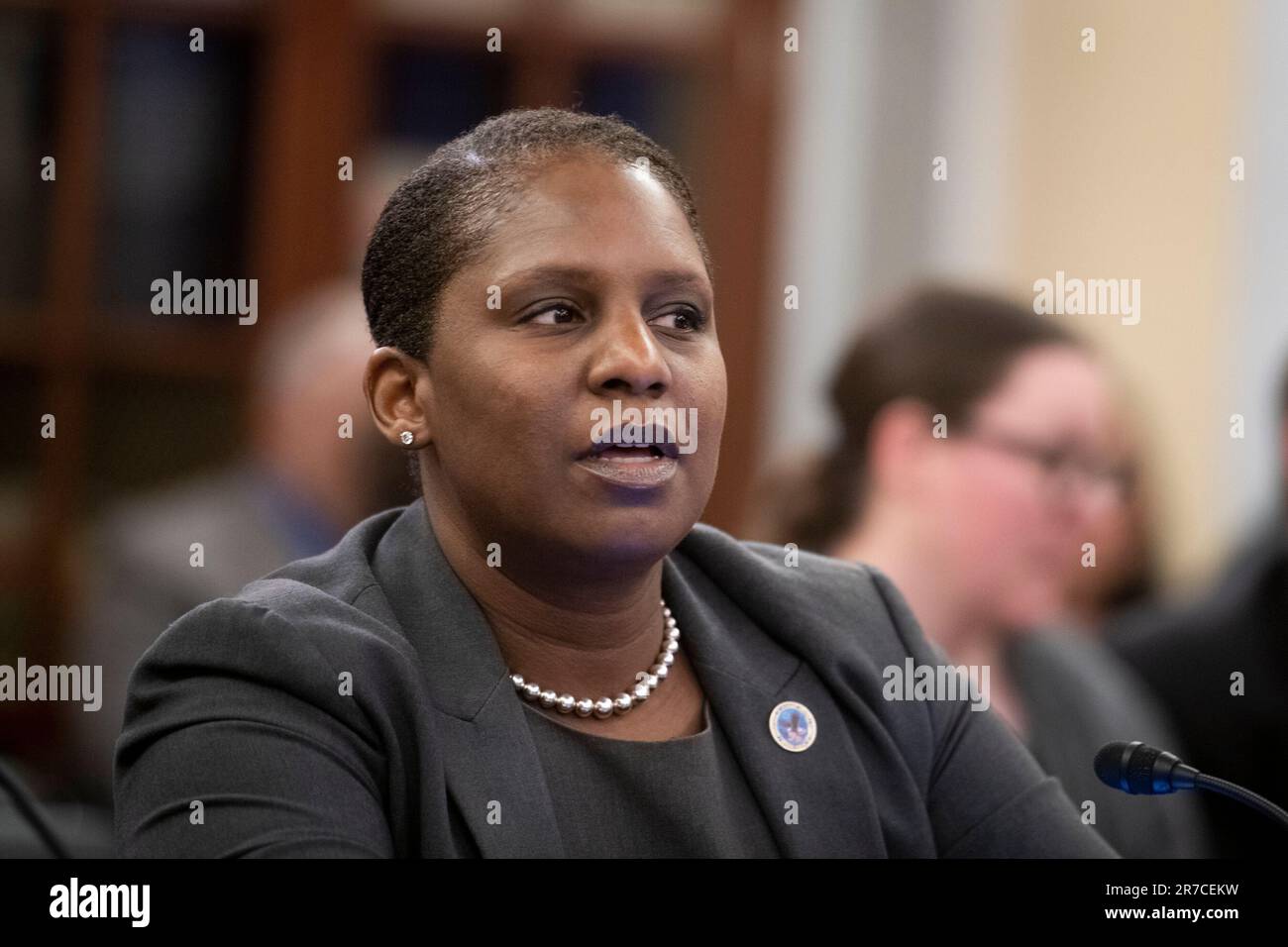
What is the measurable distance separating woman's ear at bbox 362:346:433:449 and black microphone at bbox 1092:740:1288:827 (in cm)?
46

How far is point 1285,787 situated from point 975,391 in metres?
0.90

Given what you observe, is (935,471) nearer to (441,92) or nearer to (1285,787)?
(1285,787)

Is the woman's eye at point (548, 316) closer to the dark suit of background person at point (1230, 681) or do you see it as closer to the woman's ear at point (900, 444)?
the woman's ear at point (900, 444)

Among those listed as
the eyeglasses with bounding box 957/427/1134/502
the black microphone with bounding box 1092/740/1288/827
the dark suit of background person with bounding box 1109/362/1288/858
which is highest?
the eyeglasses with bounding box 957/427/1134/502

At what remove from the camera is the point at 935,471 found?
1.86 metres

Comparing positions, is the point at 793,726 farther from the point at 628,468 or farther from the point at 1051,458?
the point at 1051,458

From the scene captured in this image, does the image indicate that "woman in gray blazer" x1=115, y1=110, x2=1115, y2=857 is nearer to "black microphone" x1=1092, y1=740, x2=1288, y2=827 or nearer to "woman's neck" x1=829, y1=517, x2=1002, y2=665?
"black microphone" x1=1092, y1=740, x2=1288, y2=827

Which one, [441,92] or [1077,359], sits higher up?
[441,92]

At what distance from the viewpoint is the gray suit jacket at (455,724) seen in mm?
955

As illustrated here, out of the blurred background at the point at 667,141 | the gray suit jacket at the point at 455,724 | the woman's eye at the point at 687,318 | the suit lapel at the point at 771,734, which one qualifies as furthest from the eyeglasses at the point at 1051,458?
the blurred background at the point at 667,141

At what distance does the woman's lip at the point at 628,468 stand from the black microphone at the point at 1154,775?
0.35 metres

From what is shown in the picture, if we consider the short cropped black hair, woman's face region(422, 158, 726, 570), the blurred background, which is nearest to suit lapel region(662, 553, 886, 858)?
woman's face region(422, 158, 726, 570)

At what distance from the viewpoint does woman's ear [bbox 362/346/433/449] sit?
105 centimetres
